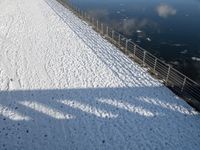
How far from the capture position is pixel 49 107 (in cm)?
1564

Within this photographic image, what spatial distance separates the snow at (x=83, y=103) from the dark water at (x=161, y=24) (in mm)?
5648

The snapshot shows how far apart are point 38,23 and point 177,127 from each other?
71.1 ft

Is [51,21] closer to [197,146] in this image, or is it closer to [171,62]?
[171,62]

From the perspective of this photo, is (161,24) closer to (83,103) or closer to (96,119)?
(83,103)

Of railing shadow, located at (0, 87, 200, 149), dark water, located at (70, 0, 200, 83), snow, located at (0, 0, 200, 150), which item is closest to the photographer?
railing shadow, located at (0, 87, 200, 149)

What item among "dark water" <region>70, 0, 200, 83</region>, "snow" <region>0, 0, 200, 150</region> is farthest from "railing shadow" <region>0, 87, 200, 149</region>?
"dark water" <region>70, 0, 200, 83</region>

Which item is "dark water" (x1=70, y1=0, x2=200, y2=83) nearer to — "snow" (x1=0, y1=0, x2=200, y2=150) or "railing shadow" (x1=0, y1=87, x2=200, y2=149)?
"snow" (x1=0, y1=0, x2=200, y2=150)

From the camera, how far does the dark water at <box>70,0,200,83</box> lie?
26.8 metres

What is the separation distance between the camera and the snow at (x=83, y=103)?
13.3 metres

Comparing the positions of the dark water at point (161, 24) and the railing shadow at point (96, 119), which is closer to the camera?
the railing shadow at point (96, 119)

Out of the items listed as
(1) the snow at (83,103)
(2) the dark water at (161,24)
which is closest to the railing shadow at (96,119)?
(1) the snow at (83,103)

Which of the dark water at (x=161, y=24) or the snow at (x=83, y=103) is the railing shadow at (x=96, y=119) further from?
the dark water at (x=161, y=24)

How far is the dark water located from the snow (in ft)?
18.5

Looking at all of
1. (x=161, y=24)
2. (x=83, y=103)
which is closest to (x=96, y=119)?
(x=83, y=103)
